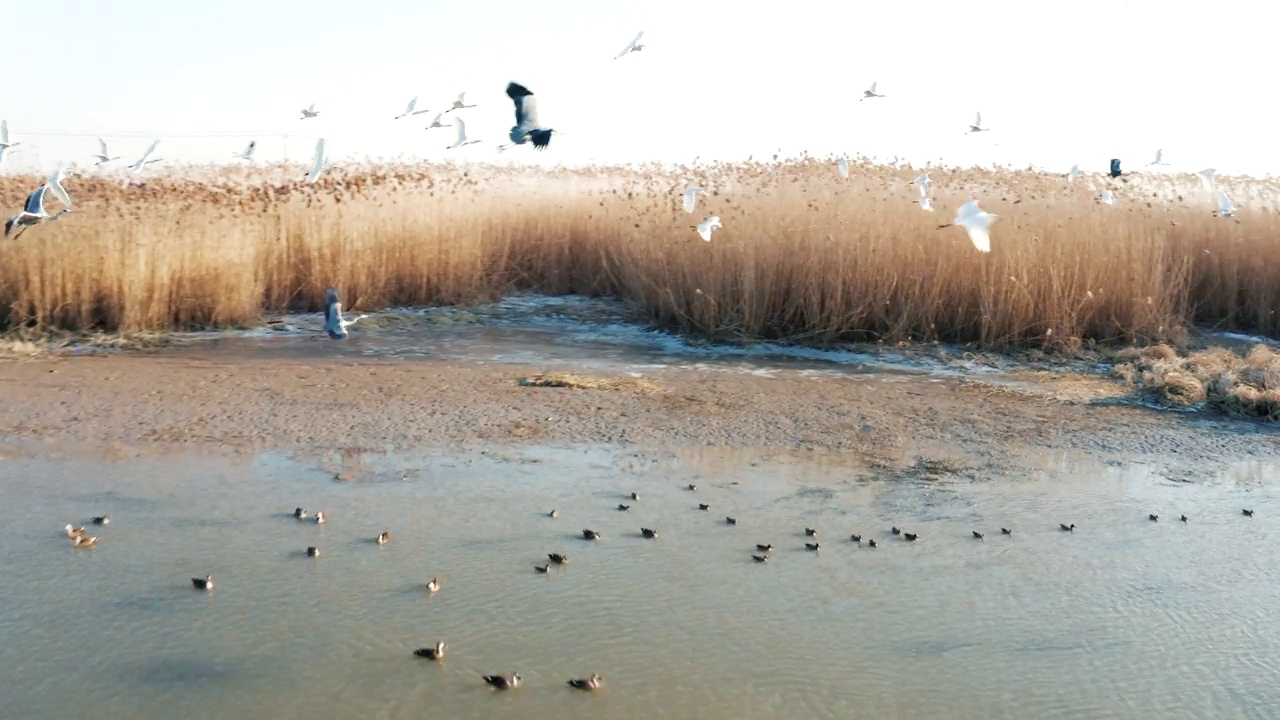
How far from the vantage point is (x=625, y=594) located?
420 cm

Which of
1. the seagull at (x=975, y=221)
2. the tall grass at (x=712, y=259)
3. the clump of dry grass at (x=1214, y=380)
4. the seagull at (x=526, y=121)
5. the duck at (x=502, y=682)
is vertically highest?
the seagull at (x=526, y=121)

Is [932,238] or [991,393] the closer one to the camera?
[991,393]

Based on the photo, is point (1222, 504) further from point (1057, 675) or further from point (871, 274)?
point (871, 274)

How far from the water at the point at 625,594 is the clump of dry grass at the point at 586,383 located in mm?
1977

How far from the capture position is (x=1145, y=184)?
14.3 metres

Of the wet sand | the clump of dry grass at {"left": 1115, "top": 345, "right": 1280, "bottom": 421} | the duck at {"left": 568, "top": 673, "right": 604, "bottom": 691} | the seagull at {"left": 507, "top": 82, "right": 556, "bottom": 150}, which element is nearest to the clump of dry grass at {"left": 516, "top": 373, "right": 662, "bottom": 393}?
the wet sand

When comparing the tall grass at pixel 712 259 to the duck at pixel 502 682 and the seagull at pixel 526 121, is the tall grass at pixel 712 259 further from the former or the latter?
the duck at pixel 502 682

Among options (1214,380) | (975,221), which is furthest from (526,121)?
(1214,380)

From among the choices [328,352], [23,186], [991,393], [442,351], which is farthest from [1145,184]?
[23,186]

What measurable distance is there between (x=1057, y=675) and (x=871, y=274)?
6666 millimetres

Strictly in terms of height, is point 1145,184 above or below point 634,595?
above

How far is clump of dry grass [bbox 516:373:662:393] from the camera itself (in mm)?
7910

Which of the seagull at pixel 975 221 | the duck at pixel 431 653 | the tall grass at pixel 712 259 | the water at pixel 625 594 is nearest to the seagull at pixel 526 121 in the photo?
the water at pixel 625 594

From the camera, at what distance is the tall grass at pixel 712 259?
988cm
